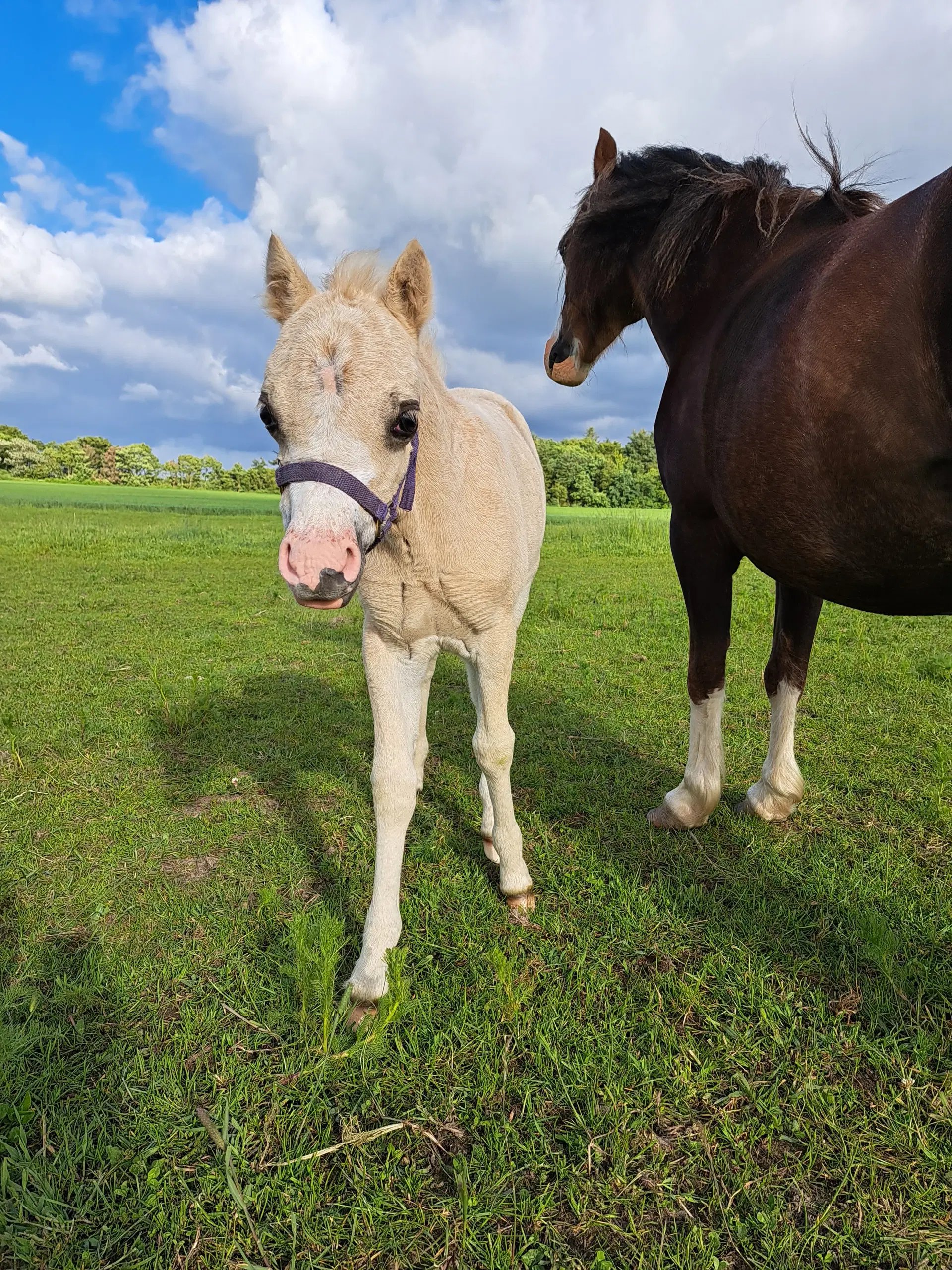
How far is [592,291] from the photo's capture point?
10.8 feet

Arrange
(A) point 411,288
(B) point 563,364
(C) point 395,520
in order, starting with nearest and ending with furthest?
(A) point 411,288 < (C) point 395,520 < (B) point 563,364

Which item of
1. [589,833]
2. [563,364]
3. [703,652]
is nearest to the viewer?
[703,652]

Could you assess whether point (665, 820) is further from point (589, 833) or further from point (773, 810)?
point (773, 810)

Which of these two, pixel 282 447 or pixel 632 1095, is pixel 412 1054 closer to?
pixel 632 1095

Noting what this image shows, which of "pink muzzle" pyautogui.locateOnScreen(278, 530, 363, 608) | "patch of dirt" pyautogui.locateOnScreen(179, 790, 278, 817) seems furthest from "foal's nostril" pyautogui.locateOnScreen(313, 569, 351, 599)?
"patch of dirt" pyautogui.locateOnScreen(179, 790, 278, 817)

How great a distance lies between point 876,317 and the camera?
1746 mm

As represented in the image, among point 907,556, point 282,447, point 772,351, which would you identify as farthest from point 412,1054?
point 772,351

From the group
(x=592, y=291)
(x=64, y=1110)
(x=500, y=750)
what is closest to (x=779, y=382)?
(x=500, y=750)

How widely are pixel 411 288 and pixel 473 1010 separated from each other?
2297 millimetres

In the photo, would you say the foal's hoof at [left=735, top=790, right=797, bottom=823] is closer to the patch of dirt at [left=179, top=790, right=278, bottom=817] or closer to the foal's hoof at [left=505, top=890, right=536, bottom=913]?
the foal's hoof at [left=505, top=890, right=536, bottom=913]

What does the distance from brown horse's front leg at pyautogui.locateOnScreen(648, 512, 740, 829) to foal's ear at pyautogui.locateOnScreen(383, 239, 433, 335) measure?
53.9 inches

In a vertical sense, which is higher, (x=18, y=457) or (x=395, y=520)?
(x=18, y=457)

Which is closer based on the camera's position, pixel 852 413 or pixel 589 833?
pixel 852 413

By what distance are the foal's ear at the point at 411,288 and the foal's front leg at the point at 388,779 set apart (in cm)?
105
